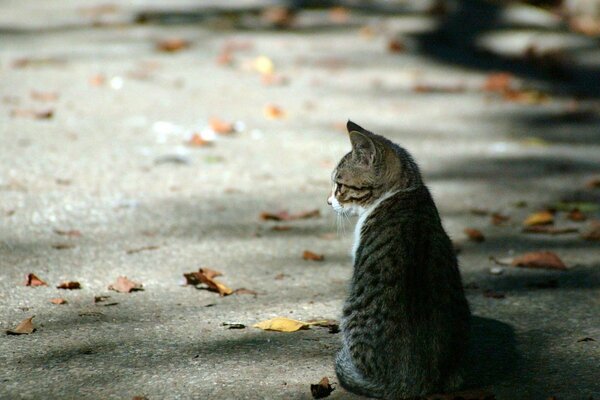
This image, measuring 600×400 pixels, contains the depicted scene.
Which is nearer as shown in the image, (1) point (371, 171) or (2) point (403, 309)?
(2) point (403, 309)

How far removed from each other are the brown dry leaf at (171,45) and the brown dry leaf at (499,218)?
20.6ft

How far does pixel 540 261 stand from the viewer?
18.7 ft

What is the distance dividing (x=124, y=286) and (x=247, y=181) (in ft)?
8.32

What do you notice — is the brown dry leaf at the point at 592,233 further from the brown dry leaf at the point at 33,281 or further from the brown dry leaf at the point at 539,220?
the brown dry leaf at the point at 33,281

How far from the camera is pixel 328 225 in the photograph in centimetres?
658

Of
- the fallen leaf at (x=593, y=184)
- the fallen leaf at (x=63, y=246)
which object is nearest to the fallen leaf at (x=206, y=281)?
the fallen leaf at (x=63, y=246)

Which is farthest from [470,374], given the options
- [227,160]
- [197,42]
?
[197,42]

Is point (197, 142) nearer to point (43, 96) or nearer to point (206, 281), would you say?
point (43, 96)

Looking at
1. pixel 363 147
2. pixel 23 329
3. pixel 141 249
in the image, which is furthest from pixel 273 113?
pixel 23 329

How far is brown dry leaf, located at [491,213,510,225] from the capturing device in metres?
6.70

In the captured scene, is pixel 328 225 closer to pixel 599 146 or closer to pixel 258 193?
pixel 258 193

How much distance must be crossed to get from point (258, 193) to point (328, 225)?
2.83ft

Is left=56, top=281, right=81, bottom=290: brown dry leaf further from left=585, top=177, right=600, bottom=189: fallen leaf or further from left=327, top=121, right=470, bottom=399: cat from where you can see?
left=585, top=177, right=600, bottom=189: fallen leaf

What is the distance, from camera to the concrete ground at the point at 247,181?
168 inches
